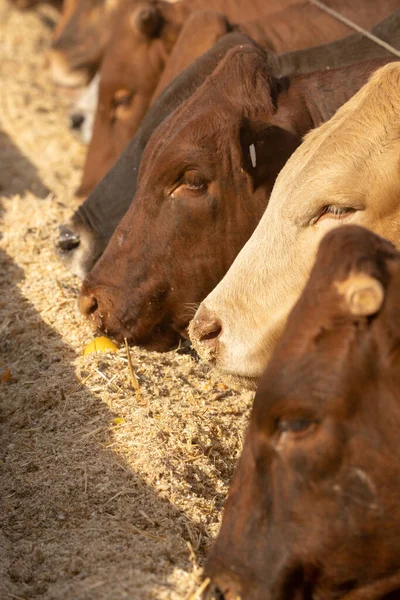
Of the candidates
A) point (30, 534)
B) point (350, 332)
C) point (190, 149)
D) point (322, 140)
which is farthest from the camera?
point (190, 149)

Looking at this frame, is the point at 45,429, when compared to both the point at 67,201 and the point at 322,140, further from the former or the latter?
the point at 67,201

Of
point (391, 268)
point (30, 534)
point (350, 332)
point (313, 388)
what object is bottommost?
point (30, 534)

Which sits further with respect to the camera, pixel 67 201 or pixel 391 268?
pixel 67 201

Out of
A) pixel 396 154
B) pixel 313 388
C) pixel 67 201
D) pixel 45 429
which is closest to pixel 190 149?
pixel 396 154

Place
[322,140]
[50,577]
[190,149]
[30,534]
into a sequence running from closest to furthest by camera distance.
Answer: [50,577], [30,534], [322,140], [190,149]

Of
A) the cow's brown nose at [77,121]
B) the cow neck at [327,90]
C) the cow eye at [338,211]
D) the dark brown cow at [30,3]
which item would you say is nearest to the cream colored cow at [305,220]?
the cow eye at [338,211]

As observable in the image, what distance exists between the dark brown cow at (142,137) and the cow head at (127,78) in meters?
1.72

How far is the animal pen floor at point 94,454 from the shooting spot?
316 cm

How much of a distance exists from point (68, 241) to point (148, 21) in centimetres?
250

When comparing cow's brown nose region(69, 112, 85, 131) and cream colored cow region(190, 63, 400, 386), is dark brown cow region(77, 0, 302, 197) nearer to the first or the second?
cow's brown nose region(69, 112, 85, 131)

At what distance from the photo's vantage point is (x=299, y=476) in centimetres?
273

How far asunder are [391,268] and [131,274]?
213cm

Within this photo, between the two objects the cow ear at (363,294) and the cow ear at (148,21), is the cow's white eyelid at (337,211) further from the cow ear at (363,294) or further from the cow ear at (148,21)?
the cow ear at (148,21)

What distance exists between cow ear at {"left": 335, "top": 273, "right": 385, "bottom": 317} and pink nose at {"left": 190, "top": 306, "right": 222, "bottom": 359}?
1.18 m
